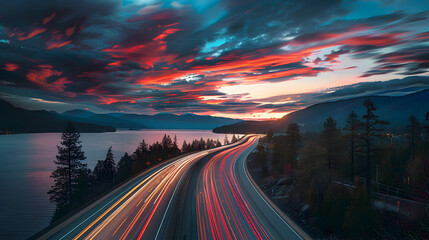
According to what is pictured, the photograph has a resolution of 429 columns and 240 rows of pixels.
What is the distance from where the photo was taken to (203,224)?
748 inches

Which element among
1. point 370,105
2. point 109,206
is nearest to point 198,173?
point 109,206

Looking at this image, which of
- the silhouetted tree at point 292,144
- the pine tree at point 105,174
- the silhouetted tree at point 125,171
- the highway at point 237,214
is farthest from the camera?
the silhouetted tree at point 125,171

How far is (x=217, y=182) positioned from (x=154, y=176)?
38.4 feet

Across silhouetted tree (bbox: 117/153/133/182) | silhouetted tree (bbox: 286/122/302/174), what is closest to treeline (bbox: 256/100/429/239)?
silhouetted tree (bbox: 286/122/302/174)

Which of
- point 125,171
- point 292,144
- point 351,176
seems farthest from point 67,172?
point 351,176

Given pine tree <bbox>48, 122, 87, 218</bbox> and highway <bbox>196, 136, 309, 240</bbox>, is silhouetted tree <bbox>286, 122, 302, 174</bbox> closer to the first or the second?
highway <bbox>196, 136, 309, 240</bbox>

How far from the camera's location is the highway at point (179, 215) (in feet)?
56.0

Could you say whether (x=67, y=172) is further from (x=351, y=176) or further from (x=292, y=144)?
(x=351, y=176)

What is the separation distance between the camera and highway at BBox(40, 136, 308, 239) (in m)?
17.1

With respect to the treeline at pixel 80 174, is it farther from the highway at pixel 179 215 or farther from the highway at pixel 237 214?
the highway at pixel 237 214

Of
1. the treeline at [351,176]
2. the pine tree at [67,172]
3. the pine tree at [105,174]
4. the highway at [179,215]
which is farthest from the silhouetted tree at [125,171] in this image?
the treeline at [351,176]

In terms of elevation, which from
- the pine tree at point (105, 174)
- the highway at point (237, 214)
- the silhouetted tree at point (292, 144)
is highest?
the silhouetted tree at point (292, 144)

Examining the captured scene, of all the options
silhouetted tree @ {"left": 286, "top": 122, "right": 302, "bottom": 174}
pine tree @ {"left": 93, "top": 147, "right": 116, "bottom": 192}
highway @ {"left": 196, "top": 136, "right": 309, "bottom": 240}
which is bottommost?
pine tree @ {"left": 93, "top": 147, "right": 116, "bottom": 192}

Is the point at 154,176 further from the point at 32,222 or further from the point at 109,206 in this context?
the point at 32,222
